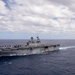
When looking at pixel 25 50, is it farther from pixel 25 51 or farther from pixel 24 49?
pixel 24 49

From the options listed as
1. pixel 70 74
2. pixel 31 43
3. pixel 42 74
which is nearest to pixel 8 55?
pixel 31 43

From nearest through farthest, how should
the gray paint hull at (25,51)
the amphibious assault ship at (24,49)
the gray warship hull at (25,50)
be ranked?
the gray paint hull at (25,51) → the gray warship hull at (25,50) → the amphibious assault ship at (24,49)

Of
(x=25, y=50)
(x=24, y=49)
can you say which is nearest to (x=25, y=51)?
(x=25, y=50)

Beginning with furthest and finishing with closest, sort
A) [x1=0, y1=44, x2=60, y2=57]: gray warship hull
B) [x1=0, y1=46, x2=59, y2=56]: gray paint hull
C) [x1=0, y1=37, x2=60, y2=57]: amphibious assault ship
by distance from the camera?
[x1=0, y1=37, x2=60, y2=57]: amphibious assault ship
[x1=0, y1=44, x2=60, y2=57]: gray warship hull
[x1=0, y1=46, x2=59, y2=56]: gray paint hull

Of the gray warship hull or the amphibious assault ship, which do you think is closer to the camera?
the gray warship hull

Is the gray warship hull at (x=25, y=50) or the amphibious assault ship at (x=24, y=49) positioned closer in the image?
the gray warship hull at (x=25, y=50)

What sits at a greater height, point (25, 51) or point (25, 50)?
point (25, 50)

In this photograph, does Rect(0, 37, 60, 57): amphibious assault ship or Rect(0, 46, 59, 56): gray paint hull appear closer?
Rect(0, 46, 59, 56): gray paint hull

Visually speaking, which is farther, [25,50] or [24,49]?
[25,50]

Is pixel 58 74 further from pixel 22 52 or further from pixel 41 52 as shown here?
pixel 41 52

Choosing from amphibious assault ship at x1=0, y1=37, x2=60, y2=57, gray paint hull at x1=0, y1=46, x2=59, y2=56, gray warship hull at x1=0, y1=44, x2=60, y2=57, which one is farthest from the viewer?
amphibious assault ship at x1=0, y1=37, x2=60, y2=57

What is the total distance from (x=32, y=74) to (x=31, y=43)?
53005mm

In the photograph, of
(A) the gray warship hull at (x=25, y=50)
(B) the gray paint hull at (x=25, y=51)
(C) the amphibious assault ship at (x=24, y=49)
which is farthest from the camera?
(C) the amphibious assault ship at (x=24, y=49)

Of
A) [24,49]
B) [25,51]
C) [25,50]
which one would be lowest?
[25,51]
